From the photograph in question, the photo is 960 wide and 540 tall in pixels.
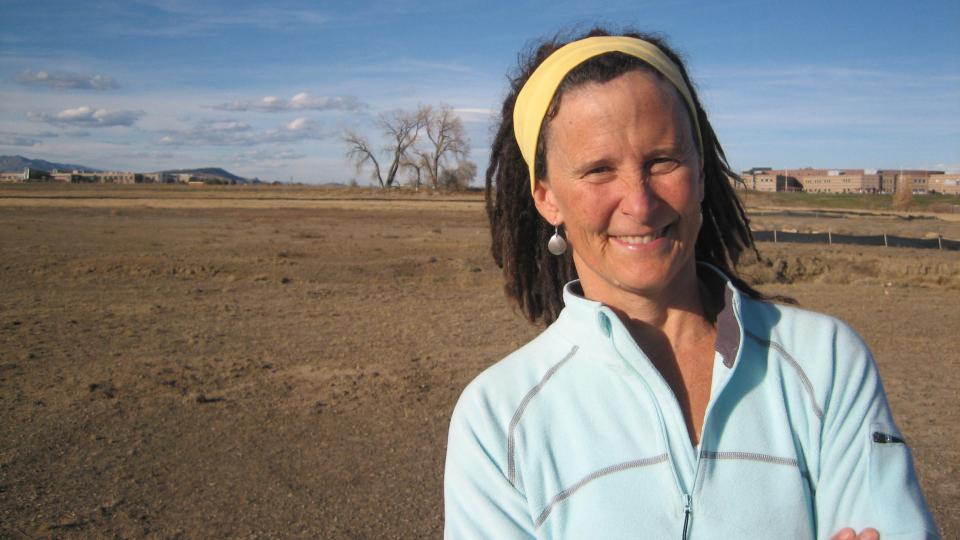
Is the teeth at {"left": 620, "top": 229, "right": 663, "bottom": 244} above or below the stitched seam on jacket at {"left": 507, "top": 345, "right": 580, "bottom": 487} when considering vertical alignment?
above

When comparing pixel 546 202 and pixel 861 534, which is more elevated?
pixel 546 202

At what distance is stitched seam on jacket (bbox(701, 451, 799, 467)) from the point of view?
1.46m

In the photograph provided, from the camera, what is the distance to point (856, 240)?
2352 cm

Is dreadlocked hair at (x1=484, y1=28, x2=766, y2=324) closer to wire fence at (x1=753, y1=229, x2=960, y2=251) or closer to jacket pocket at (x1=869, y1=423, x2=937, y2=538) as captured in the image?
jacket pocket at (x1=869, y1=423, x2=937, y2=538)

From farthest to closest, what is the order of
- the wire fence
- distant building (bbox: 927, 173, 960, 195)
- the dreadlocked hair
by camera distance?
distant building (bbox: 927, 173, 960, 195) → the wire fence → the dreadlocked hair

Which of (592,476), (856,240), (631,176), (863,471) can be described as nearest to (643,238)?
(631,176)

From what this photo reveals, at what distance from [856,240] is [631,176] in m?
24.2

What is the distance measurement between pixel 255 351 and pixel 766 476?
25.2 feet

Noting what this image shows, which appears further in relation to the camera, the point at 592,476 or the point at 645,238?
the point at 645,238

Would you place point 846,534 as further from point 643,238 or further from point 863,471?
point 643,238

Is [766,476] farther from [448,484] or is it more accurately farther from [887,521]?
[448,484]

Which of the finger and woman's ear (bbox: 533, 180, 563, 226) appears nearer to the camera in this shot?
the finger

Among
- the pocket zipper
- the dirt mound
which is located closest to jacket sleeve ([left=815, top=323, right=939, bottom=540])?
the pocket zipper

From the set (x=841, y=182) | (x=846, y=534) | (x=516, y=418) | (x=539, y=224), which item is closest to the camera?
(x=846, y=534)
